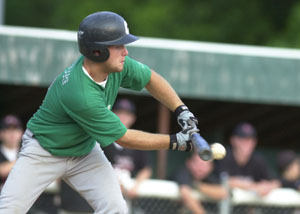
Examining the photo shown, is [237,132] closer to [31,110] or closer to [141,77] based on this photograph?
[141,77]

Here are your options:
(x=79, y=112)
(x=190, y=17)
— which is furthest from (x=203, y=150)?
(x=190, y=17)

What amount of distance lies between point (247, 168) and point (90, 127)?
140 inches

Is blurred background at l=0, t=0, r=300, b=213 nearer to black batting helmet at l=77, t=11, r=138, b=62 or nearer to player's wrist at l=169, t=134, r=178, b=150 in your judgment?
black batting helmet at l=77, t=11, r=138, b=62

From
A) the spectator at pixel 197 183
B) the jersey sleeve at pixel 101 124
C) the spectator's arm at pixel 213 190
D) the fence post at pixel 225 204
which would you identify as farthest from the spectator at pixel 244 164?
the jersey sleeve at pixel 101 124

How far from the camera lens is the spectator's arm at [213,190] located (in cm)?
683

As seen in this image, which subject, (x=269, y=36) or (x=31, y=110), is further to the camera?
(x=269, y=36)

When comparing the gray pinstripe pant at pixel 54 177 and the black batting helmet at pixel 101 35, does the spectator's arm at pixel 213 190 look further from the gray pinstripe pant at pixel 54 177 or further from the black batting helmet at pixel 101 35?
the black batting helmet at pixel 101 35

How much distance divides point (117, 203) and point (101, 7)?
15.2 m

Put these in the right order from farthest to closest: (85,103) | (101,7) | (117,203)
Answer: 1. (101,7)
2. (117,203)
3. (85,103)

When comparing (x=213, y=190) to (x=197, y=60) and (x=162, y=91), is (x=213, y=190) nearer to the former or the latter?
(x=162, y=91)

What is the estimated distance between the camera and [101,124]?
4.36 meters

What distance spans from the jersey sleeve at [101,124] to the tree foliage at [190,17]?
1387cm

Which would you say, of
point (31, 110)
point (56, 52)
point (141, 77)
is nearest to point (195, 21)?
point (31, 110)

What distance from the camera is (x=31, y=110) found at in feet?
42.2
